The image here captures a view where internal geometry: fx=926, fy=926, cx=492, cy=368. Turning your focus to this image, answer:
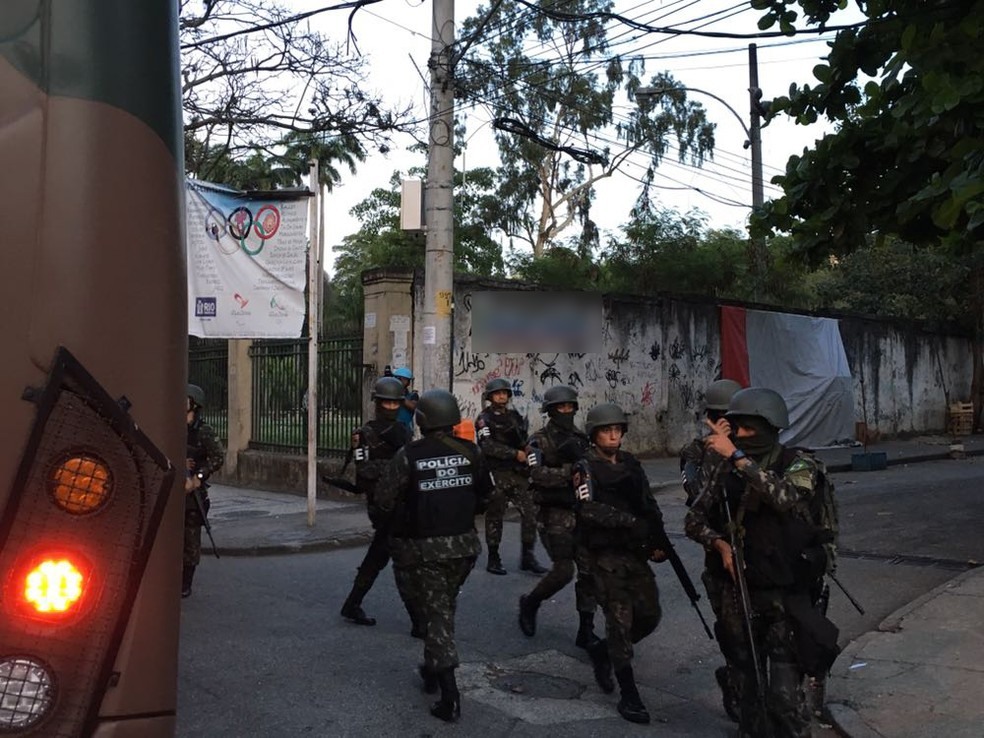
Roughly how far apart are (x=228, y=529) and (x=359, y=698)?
5.79 meters

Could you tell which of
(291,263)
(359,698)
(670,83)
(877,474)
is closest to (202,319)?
(291,263)

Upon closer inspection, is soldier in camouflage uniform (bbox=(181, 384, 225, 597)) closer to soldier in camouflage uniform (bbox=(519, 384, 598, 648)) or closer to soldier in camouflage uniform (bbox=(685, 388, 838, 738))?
soldier in camouflage uniform (bbox=(519, 384, 598, 648))

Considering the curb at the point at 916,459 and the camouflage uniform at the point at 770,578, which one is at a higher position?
the camouflage uniform at the point at 770,578

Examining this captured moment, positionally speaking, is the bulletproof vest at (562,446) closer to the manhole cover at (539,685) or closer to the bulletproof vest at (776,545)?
the manhole cover at (539,685)

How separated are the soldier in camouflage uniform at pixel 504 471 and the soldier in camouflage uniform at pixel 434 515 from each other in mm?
3034

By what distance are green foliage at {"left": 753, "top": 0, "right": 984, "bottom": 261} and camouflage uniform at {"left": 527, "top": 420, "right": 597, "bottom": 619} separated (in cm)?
273

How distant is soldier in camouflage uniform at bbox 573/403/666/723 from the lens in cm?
471

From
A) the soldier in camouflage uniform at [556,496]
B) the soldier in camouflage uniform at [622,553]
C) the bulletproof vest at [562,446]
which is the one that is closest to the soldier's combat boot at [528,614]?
the soldier in camouflage uniform at [556,496]

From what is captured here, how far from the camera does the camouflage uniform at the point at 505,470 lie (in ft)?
26.5

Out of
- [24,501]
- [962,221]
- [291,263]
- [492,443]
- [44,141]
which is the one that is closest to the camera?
[24,501]

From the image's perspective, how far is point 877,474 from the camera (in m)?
16.0

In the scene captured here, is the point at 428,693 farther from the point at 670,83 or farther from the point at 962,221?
the point at 670,83

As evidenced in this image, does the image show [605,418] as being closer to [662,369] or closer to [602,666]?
[602,666]

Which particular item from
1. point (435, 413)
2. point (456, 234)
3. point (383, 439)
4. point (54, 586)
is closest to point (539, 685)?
point (435, 413)
